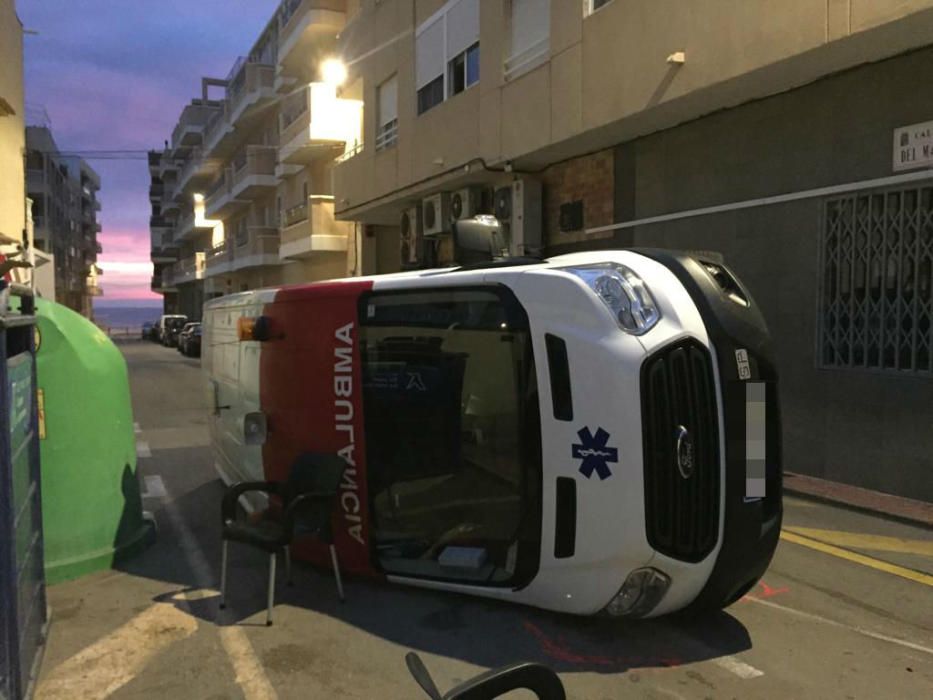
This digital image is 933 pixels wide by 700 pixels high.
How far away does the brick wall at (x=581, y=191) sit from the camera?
1181 cm

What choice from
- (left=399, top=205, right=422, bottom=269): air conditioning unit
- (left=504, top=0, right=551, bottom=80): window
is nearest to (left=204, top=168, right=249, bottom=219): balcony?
(left=399, top=205, right=422, bottom=269): air conditioning unit

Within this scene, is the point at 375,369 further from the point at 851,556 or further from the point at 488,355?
the point at 851,556

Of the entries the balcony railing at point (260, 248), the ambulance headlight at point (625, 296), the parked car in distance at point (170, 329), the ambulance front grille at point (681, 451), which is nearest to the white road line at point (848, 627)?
the ambulance front grille at point (681, 451)

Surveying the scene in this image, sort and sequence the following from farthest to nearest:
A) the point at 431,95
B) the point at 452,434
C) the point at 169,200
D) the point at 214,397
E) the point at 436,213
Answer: the point at 169,200 < the point at 436,213 < the point at 431,95 < the point at 214,397 < the point at 452,434

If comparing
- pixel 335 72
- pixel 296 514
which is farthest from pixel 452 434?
pixel 335 72

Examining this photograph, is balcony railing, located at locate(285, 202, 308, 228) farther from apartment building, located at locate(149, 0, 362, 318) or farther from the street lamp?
the street lamp

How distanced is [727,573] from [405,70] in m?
15.8

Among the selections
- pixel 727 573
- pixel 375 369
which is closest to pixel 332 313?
pixel 375 369

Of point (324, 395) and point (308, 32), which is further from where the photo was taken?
point (308, 32)

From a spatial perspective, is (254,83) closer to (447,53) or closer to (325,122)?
(325,122)

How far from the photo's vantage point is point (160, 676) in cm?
364

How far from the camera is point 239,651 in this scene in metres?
3.91

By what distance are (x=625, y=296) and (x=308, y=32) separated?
84.4 ft

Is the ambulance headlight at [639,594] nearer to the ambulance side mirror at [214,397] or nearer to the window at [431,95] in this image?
the ambulance side mirror at [214,397]
